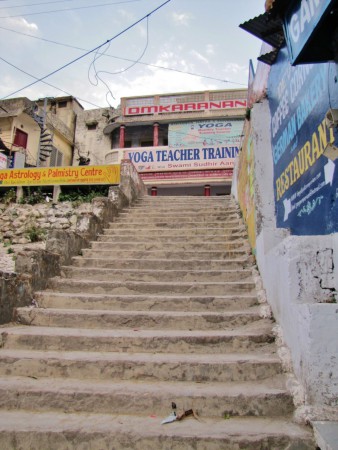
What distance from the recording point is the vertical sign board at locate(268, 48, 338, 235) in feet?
8.28

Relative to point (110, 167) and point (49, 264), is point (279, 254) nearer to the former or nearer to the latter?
point (49, 264)

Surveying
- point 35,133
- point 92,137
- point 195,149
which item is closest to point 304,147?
point 195,149

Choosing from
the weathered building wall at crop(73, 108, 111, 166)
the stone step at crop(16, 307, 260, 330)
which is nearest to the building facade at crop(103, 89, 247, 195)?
the weathered building wall at crop(73, 108, 111, 166)

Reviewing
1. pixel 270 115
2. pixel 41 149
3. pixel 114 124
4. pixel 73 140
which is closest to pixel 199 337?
pixel 270 115

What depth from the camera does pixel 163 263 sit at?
493cm

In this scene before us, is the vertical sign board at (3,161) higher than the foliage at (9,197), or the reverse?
the vertical sign board at (3,161)

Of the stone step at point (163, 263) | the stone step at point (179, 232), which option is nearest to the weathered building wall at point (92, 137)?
the stone step at point (179, 232)

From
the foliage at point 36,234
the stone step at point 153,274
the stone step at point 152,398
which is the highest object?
the foliage at point 36,234

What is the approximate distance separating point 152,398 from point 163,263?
2.62m

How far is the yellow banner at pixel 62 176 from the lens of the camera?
11.7 meters

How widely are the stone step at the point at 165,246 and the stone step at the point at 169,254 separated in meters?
0.12

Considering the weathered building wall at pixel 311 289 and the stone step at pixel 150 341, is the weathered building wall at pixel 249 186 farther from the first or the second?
the stone step at pixel 150 341

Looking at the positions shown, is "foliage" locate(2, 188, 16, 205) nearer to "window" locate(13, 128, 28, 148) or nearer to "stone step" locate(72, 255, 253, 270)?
"window" locate(13, 128, 28, 148)

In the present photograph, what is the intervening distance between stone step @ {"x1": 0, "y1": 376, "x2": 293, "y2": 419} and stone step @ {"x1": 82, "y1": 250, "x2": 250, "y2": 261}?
2638 millimetres
